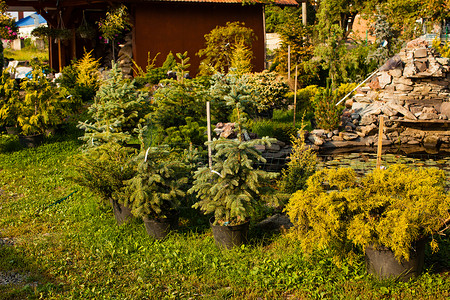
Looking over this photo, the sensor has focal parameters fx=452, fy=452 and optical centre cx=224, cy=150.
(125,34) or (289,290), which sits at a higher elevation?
(125,34)

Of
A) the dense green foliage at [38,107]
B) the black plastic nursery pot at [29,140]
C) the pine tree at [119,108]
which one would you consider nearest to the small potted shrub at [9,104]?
the dense green foliage at [38,107]

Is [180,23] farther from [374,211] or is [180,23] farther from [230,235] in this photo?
[374,211]

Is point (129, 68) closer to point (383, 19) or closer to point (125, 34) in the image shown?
point (125, 34)

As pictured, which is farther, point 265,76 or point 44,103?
point 265,76

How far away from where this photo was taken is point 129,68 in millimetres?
17656

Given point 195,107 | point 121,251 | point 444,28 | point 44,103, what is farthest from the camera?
point 444,28

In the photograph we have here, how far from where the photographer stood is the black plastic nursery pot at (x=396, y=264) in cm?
428

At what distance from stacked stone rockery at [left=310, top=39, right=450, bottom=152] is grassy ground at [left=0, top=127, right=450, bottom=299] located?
A: 21.4 ft

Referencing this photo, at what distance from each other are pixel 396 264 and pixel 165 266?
2.40 metres

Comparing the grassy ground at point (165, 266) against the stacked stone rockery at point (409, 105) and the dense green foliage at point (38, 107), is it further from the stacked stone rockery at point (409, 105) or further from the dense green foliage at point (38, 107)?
the stacked stone rockery at point (409, 105)

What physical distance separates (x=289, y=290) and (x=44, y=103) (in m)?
8.26

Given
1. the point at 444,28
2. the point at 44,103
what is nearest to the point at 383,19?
the point at 44,103

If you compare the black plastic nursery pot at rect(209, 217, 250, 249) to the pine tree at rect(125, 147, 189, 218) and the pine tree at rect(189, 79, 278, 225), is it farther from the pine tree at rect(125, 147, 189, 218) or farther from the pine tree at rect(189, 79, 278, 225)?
the pine tree at rect(125, 147, 189, 218)

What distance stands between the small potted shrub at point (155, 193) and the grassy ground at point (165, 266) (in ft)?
0.62
